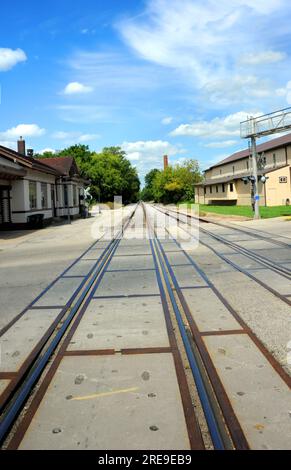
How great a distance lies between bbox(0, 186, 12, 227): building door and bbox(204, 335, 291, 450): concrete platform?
74.4ft

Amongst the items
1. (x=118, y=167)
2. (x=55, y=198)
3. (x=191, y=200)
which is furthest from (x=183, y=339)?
(x=118, y=167)

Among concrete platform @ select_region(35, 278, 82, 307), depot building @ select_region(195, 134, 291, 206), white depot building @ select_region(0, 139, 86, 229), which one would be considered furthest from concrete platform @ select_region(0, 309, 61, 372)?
depot building @ select_region(195, 134, 291, 206)

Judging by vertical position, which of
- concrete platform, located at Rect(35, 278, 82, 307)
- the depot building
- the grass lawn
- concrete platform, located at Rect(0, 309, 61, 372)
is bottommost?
concrete platform, located at Rect(0, 309, 61, 372)

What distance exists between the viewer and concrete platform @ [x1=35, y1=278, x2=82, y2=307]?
730 cm

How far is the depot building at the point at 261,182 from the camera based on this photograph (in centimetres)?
4378

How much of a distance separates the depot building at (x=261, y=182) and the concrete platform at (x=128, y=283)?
70.5ft

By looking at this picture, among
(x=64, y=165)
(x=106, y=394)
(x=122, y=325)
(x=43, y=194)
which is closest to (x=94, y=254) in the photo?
(x=122, y=325)

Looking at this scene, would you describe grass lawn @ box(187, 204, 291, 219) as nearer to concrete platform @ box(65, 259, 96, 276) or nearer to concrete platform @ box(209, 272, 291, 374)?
concrete platform @ box(65, 259, 96, 276)

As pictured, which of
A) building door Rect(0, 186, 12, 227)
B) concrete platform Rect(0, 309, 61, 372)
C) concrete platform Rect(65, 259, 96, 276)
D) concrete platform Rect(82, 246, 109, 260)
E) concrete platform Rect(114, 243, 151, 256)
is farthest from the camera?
building door Rect(0, 186, 12, 227)

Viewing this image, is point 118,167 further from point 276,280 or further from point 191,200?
point 276,280

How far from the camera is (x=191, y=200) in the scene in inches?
3329

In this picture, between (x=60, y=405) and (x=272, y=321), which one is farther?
(x=272, y=321)

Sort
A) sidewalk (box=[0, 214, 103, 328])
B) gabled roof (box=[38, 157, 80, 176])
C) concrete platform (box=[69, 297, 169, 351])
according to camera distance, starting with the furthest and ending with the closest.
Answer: gabled roof (box=[38, 157, 80, 176]) < sidewalk (box=[0, 214, 103, 328]) < concrete platform (box=[69, 297, 169, 351])
